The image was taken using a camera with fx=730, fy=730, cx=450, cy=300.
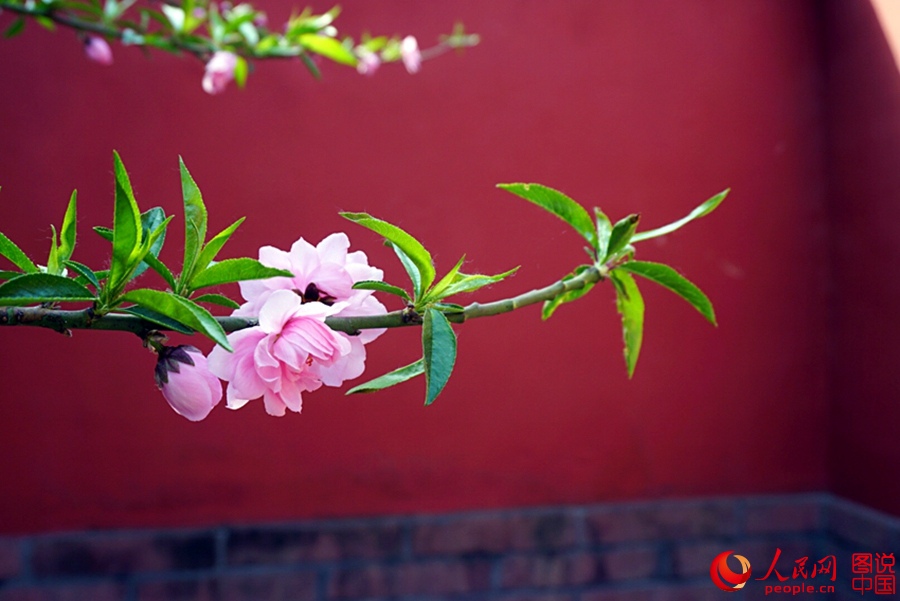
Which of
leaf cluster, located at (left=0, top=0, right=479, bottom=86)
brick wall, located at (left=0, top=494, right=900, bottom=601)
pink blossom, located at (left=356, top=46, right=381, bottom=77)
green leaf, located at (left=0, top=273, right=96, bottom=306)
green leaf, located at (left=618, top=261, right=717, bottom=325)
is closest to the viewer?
green leaf, located at (left=0, top=273, right=96, bottom=306)

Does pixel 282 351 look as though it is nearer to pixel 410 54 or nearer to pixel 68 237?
pixel 68 237

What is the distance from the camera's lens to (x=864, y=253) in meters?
1.79

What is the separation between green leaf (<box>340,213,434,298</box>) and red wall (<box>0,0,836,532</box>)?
1.21 m

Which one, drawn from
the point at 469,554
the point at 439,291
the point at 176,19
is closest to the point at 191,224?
the point at 439,291

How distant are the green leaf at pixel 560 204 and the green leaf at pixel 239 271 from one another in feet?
0.54

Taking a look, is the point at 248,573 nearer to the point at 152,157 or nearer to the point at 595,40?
the point at 152,157

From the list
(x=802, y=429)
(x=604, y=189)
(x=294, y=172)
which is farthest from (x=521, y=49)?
(x=802, y=429)

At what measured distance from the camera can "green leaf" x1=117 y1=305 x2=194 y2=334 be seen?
328 millimetres

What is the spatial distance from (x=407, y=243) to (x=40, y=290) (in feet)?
0.55

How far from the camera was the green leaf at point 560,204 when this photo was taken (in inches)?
17.4

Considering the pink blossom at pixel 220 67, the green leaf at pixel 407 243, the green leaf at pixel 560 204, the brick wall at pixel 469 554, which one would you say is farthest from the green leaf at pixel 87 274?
the brick wall at pixel 469 554

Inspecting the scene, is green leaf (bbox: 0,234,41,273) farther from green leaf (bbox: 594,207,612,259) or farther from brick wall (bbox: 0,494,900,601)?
brick wall (bbox: 0,494,900,601)

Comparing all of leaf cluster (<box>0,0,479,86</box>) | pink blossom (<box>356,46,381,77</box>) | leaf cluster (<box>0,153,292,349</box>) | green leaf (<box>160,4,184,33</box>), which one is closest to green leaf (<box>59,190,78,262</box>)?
leaf cluster (<box>0,153,292,349</box>)

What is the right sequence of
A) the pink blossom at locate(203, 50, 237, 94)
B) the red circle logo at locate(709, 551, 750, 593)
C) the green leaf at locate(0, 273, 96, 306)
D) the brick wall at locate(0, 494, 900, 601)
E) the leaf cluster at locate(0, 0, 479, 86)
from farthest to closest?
the red circle logo at locate(709, 551, 750, 593)
the brick wall at locate(0, 494, 900, 601)
the pink blossom at locate(203, 50, 237, 94)
the leaf cluster at locate(0, 0, 479, 86)
the green leaf at locate(0, 273, 96, 306)
